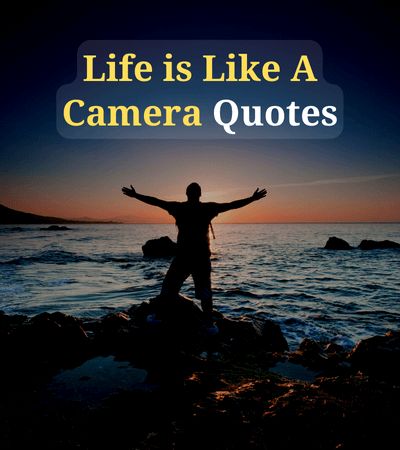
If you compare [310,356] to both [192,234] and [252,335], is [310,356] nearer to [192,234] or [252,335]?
[252,335]

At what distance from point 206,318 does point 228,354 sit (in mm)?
1104

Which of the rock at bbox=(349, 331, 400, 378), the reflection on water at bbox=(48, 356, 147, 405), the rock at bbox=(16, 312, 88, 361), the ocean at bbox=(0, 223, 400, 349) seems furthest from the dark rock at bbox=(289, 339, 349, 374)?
the rock at bbox=(16, 312, 88, 361)

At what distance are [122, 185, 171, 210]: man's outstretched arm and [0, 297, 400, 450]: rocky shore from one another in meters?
2.02

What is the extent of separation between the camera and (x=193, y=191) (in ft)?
21.2

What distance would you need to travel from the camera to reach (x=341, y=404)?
339 centimetres

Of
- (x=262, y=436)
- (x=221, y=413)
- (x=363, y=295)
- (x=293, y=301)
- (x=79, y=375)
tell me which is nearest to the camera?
(x=262, y=436)

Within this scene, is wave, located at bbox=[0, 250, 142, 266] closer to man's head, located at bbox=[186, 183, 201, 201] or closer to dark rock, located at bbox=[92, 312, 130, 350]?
dark rock, located at bbox=[92, 312, 130, 350]

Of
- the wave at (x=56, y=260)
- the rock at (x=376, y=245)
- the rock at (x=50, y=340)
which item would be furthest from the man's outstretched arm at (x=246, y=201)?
the rock at (x=376, y=245)

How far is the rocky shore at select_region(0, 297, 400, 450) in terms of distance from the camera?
294cm

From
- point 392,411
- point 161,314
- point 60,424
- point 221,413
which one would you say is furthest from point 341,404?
point 161,314

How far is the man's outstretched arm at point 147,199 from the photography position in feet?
20.2

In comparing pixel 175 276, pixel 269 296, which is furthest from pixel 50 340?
pixel 269 296

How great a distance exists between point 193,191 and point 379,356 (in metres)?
4.24

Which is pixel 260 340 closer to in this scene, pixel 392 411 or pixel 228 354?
pixel 228 354
